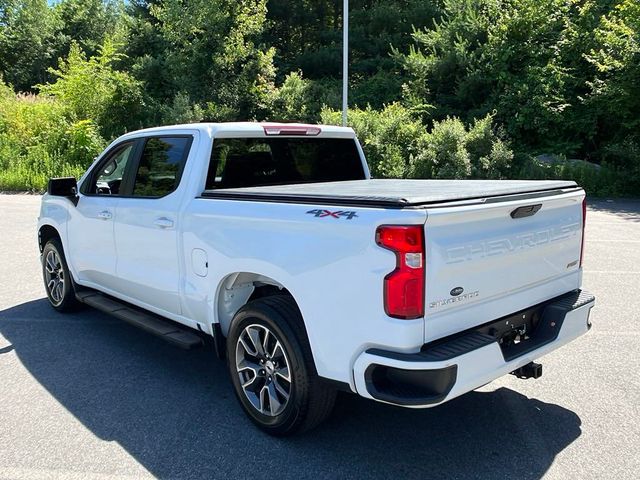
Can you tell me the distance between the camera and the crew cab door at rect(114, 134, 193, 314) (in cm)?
428

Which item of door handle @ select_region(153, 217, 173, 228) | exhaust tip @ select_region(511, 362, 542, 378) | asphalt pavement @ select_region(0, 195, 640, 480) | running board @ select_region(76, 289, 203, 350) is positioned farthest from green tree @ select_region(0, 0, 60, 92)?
exhaust tip @ select_region(511, 362, 542, 378)

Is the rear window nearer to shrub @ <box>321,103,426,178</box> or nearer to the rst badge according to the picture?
the rst badge

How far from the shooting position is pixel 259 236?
11.4 feet

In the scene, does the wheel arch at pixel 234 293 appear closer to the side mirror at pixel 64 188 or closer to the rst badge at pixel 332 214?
the rst badge at pixel 332 214

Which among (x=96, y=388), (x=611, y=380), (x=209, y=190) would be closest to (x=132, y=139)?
(x=209, y=190)

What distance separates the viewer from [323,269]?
10.1ft

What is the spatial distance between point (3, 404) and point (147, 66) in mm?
23722

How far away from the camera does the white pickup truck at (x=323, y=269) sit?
2.86 meters

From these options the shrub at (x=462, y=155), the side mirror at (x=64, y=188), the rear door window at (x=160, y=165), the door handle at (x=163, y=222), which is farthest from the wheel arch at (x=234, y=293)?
the shrub at (x=462, y=155)

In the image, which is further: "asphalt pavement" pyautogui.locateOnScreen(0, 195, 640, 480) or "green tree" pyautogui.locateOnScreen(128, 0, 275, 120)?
"green tree" pyautogui.locateOnScreen(128, 0, 275, 120)

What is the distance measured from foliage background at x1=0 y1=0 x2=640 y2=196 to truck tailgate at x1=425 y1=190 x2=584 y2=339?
12.9m

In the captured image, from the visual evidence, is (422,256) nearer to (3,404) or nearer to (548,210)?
(548,210)

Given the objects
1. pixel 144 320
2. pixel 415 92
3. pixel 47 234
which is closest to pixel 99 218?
pixel 144 320

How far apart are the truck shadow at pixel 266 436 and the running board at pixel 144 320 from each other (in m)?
0.39
